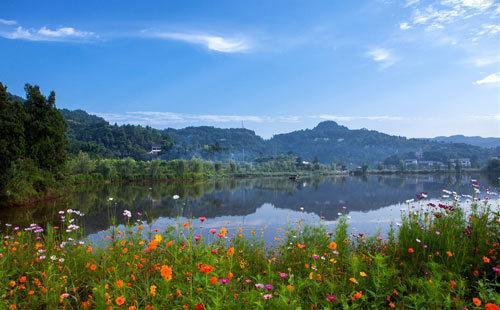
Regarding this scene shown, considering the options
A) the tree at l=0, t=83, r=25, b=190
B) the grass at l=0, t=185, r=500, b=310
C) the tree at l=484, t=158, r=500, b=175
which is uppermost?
the tree at l=0, t=83, r=25, b=190

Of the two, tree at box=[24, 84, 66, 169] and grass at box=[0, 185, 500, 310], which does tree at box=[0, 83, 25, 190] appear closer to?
tree at box=[24, 84, 66, 169]

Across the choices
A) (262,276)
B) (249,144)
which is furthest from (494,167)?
(249,144)

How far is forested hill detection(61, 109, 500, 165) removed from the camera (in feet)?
253

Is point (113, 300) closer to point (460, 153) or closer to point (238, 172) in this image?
point (238, 172)

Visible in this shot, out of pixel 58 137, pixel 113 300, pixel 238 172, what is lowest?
pixel 238 172

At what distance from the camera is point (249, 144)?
452ft

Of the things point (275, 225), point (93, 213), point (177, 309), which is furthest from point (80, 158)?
point (177, 309)

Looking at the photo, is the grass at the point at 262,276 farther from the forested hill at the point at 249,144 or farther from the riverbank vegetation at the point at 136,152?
the forested hill at the point at 249,144

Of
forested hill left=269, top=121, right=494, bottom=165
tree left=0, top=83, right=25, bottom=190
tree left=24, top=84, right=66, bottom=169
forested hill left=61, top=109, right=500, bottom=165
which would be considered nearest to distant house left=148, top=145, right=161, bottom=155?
forested hill left=61, top=109, right=500, bottom=165

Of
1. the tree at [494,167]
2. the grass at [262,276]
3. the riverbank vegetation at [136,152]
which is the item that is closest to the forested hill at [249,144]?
the riverbank vegetation at [136,152]

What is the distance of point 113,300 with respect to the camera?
80.0 inches

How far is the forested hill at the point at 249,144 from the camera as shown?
77.1m

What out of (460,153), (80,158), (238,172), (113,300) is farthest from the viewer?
(460,153)

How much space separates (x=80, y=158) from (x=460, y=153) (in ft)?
361
